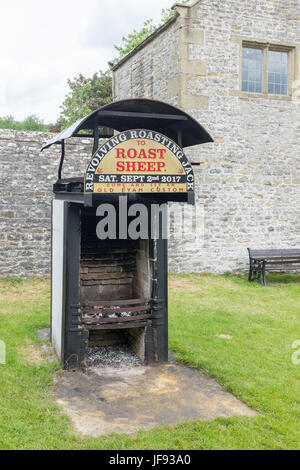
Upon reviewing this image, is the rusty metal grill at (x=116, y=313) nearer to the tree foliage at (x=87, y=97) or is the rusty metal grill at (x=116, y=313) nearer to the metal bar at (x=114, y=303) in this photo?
the metal bar at (x=114, y=303)

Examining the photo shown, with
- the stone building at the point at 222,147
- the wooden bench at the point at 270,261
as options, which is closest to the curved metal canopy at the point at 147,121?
the stone building at the point at 222,147

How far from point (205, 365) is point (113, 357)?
1.36 meters

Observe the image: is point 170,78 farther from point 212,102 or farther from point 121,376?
point 121,376

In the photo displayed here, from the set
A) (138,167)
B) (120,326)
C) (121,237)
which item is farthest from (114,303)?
(138,167)

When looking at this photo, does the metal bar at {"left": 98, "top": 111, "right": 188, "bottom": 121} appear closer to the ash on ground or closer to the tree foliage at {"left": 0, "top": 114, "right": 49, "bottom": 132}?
the ash on ground

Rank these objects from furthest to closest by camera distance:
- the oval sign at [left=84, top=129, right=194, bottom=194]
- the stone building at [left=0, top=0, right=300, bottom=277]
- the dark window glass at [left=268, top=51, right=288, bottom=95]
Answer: the dark window glass at [left=268, top=51, right=288, bottom=95]
the stone building at [left=0, top=0, right=300, bottom=277]
the oval sign at [left=84, top=129, right=194, bottom=194]

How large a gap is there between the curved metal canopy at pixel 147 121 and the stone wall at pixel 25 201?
548cm

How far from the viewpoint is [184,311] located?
32.2 feet

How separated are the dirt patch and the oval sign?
2651mm

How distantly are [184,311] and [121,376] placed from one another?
3.69 m

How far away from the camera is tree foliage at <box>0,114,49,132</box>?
4937 centimetres

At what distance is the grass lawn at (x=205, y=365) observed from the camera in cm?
459

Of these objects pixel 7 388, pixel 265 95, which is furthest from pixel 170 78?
pixel 7 388

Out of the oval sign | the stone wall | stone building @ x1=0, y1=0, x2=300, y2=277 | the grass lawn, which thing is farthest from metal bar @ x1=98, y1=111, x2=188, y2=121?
the stone wall
